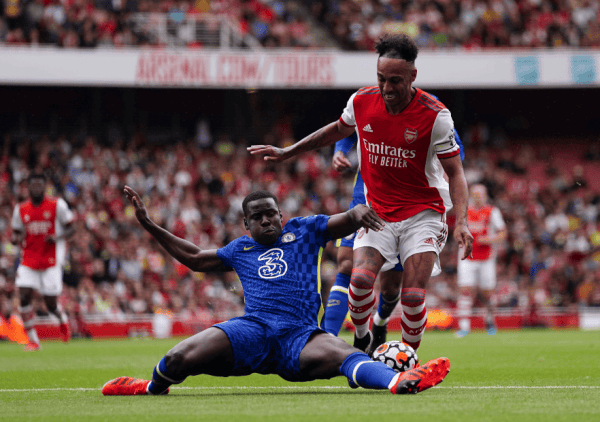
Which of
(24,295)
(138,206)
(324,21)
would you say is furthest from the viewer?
(324,21)

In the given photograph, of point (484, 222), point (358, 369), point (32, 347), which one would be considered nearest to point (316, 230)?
point (358, 369)

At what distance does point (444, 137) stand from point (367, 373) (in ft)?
6.49

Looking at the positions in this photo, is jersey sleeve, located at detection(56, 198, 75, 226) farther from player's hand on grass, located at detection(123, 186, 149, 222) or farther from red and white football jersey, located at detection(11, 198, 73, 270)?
player's hand on grass, located at detection(123, 186, 149, 222)

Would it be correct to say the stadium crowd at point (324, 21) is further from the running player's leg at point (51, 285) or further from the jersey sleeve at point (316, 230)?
the jersey sleeve at point (316, 230)

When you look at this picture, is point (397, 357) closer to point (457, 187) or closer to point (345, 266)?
point (457, 187)

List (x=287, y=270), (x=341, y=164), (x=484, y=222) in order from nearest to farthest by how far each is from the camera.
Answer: (x=287, y=270), (x=341, y=164), (x=484, y=222)

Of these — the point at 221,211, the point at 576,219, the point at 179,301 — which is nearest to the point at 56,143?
the point at 221,211

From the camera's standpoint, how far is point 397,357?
17.9 feet

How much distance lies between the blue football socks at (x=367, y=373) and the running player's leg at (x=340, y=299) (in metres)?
2.37

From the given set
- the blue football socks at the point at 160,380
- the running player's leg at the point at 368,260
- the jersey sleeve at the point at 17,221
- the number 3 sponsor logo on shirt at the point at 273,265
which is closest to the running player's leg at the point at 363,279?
the running player's leg at the point at 368,260

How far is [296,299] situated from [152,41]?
1707 centimetres

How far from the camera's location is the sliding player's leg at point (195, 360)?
4.99 m

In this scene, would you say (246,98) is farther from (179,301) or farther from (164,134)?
(179,301)

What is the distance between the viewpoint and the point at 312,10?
23812 millimetres
